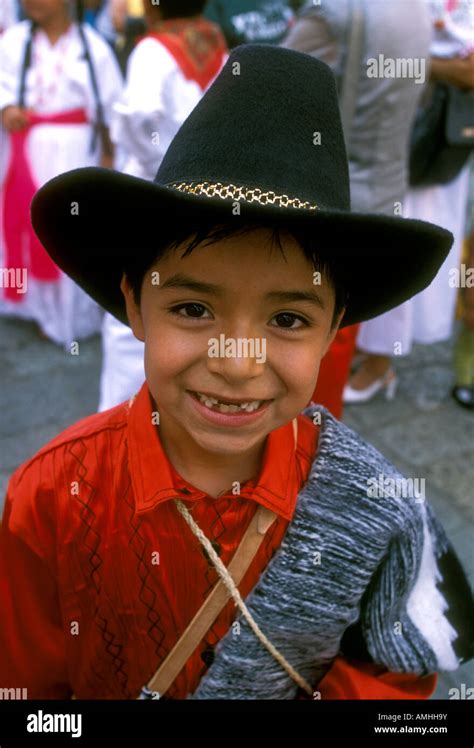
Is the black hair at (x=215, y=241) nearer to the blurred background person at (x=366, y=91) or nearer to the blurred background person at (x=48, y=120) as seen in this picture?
the blurred background person at (x=366, y=91)

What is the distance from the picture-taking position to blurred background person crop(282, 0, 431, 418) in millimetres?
2568

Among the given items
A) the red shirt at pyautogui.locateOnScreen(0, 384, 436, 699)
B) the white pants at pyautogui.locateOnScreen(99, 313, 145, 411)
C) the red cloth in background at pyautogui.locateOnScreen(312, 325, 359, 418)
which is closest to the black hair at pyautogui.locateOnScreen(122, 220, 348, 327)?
the red shirt at pyautogui.locateOnScreen(0, 384, 436, 699)

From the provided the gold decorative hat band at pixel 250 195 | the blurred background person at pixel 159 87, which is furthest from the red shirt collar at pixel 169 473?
the blurred background person at pixel 159 87

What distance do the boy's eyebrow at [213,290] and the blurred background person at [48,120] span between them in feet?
10.2

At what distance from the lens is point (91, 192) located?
109 cm

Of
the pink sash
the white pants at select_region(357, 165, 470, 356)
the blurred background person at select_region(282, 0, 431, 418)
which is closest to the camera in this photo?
the blurred background person at select_region(282, 0, 431, 418)

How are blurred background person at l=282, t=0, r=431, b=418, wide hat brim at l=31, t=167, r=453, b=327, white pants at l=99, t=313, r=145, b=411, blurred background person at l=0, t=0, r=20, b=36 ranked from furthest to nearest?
blurred background person at l=0, t=0, r=20, b=36
white pants at l=99, t=313, r=145, b=411
blurred background person at l=282, t=0, r=431, b=418
wide hat brim at l=31, t=167, r=453, b=327

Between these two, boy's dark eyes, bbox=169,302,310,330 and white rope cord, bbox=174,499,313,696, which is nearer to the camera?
boy's dark eyes, bbox=169,302,310,330

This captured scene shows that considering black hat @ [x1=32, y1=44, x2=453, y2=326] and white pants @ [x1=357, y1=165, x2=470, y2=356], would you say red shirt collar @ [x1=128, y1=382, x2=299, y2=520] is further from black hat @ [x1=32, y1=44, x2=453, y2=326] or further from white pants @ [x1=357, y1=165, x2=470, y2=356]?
white pants @ [x1=357, y1=165, x2=470, y2=356]

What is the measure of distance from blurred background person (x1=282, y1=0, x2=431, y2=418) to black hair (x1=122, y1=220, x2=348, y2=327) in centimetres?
120

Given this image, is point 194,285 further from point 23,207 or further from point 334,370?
point 23,207

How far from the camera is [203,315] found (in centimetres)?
114

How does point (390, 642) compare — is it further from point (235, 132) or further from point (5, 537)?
point (235, 132)
